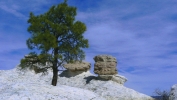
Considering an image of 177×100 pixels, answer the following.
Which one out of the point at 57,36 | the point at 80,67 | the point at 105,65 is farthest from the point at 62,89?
the point at 80,67

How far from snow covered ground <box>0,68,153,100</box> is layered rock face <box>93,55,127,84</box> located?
1.06 meters

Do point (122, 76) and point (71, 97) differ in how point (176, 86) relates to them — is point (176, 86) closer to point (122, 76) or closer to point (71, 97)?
point (71, 97)

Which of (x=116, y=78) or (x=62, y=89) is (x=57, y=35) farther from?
(x=116, y=78)

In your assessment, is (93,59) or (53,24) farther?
(93,59)

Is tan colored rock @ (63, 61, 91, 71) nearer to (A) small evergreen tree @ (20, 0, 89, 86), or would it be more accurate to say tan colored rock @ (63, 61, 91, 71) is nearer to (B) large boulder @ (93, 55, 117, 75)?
(B) large boulder @ (93, 55, 117, 75)

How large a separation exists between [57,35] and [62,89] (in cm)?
689

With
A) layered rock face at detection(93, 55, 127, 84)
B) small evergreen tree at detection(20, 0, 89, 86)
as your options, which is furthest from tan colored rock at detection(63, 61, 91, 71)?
small evergreen tree at detection(20, 0, 89, 86)

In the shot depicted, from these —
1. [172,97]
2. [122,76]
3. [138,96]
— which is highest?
[122,76]

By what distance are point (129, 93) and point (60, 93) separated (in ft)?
51.5

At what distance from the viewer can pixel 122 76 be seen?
48562mm

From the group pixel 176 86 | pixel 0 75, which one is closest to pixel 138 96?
pixel 176 86

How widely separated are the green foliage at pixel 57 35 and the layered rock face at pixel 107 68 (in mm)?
11889

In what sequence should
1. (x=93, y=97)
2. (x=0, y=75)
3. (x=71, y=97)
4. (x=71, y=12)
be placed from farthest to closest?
1. (x=0, y=75)
2. (x=71, y=12)
3. (x=93, y=97)
4. (x=71, y=97)

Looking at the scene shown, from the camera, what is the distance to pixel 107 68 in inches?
1829
